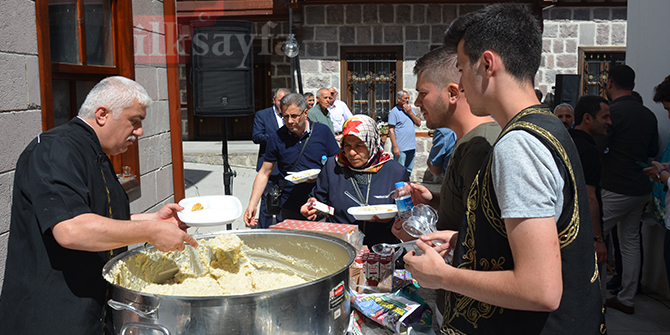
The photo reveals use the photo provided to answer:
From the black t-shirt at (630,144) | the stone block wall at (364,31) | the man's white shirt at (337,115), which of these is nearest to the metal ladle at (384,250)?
the black t-shirt at (630,144)

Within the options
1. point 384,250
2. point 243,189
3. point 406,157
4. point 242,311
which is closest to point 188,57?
point 243,189

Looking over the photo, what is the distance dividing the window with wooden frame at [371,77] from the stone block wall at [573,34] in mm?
3086

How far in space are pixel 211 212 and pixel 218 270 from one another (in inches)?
16.0

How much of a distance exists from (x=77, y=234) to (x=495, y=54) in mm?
1507

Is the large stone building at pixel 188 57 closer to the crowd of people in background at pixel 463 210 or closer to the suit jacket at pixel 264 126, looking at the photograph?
the crowd of people in background at pixel 463 210

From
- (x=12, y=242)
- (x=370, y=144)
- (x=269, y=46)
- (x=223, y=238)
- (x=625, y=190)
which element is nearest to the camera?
(x=12, y=242)

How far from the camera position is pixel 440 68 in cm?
221

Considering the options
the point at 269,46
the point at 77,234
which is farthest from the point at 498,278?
the point at 269,46

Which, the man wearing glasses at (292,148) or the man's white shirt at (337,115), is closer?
the man wearing glasses at (292,148)

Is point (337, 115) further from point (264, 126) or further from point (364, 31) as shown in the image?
point (264, 126)

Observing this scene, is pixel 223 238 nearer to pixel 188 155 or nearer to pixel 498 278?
pixel 498 278

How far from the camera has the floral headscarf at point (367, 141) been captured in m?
3.47

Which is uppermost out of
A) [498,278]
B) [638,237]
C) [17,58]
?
[17,58]

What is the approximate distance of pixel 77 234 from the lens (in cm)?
175
